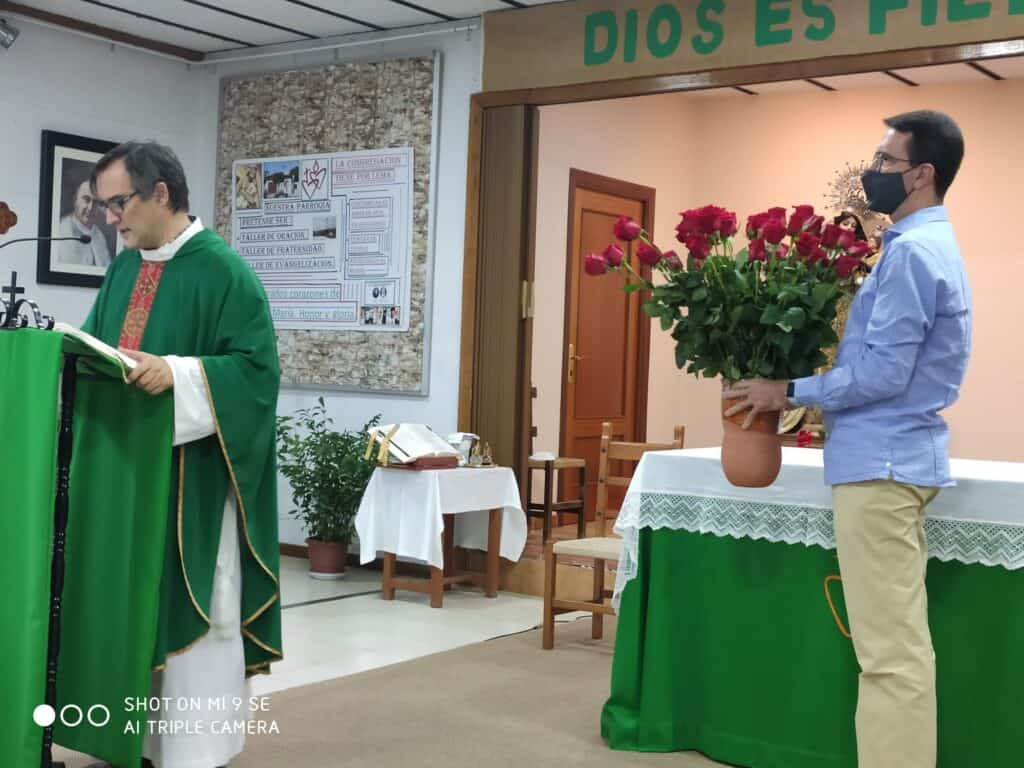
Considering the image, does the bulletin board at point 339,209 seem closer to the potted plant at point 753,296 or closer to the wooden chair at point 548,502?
the wooden chair at point 548,502

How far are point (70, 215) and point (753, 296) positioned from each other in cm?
499

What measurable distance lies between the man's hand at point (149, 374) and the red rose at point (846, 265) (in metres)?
1.63

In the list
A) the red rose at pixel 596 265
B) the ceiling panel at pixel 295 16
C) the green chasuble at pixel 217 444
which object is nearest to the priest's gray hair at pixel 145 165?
the green chasuble at pixel 217 444

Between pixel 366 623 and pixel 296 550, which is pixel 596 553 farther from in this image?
pixel 296 550

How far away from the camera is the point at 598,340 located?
28.4ft

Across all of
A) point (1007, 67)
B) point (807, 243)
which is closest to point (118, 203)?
point (807, 243)

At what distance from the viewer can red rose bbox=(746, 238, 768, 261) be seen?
3.34 m

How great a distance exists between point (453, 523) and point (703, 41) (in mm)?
2648

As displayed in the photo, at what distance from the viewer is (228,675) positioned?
3.35m

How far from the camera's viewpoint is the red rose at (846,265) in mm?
3273

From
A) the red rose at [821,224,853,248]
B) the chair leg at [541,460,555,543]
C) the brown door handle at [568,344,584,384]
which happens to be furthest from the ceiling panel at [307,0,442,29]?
the red rose at [821,224,853,248]

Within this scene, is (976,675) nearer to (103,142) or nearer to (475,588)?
(475,588)

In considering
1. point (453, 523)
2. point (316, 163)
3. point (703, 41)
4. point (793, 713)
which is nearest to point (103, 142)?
point (316, 163)

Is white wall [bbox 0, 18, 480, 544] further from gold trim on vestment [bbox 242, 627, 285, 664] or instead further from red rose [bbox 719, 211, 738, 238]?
red rose [bbox 719, 211, 738, 238]
